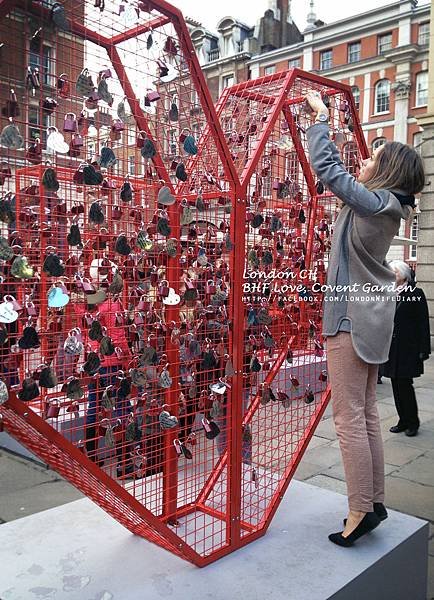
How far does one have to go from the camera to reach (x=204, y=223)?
2164mm

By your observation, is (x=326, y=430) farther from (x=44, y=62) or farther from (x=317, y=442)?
(x=44, y=62)

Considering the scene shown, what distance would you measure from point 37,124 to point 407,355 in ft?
14.0

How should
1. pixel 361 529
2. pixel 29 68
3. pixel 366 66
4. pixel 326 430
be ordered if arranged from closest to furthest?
pixel 29 68 → pixel 361 529 → pixel 326 430 → pixel 366 66

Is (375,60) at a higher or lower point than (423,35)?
lower

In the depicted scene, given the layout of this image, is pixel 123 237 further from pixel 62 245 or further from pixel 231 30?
pixel 231 30

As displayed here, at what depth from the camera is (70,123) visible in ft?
5.23

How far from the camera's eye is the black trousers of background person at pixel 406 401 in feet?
16.6

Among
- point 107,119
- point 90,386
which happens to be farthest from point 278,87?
point 90,386

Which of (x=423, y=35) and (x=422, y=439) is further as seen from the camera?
(x=423, y=35)

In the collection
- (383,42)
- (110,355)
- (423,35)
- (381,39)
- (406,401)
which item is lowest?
(406,401)

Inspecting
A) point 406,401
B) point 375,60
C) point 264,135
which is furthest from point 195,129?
point 375,60

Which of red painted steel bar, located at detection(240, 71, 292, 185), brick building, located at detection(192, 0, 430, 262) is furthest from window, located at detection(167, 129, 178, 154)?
brick building, located at detection(192, 0, 430, 262)

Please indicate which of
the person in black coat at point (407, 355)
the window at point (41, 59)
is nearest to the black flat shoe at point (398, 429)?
the person in black coat at point (407, 355)

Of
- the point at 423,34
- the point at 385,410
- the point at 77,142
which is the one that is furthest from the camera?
the point at 423,34
